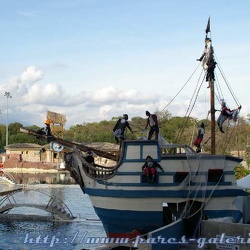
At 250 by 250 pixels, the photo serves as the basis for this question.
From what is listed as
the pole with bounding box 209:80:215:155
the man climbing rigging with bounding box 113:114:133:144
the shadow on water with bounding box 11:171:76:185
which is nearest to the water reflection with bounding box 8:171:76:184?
the shadow on water with bounding box 11:171:76:185

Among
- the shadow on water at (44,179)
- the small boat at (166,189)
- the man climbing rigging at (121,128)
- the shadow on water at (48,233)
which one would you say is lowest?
the shadow on water at (44,179)

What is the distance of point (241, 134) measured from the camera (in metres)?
73.4

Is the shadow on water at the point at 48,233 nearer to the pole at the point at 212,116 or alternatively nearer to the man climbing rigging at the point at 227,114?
the pole at the point at 212,116

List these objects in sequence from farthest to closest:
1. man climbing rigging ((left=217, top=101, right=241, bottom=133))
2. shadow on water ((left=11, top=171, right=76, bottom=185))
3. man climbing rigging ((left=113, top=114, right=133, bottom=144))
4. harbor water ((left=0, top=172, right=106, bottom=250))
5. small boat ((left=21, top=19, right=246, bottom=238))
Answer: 1. shadow on water ((left=11, top=171, right=76, bottom=185))
2. harbor water ((left=0, top=172, right=106, bottom=250))
3. man climbing rigging ((left=217, top=101, right=241, bottom=133))
4. man climbing rigging ((left=113, top=114, right=133, bottom=144))
5. small boat ((left=21, top=19, right=246, bottom=238))

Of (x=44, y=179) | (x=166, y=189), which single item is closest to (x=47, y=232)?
(x=166, y=189)

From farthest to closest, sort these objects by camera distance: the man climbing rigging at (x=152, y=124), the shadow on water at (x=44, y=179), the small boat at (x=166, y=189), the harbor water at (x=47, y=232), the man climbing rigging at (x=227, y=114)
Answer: the shadow on water at (x=44, y=179)
the harbor water at (x=47, y=232)
the man climbing rigging at (x=227, y=114)
the man climbing rigging at (x=152, y=124)
the small boat at (x=166, y=189)

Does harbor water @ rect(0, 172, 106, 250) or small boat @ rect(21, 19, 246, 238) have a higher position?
small boat @ rect(21, 19, 246, 238)

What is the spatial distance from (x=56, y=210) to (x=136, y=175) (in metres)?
11.9

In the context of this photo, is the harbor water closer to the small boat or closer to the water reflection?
the small boat

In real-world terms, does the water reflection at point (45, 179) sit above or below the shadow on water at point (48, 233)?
below

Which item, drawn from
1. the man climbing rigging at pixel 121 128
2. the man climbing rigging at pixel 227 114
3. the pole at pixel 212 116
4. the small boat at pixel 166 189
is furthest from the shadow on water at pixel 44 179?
the small boat at pixel 166 189

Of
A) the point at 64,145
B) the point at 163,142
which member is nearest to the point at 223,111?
the point at 163,142

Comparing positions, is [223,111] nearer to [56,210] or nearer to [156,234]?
[156,234]

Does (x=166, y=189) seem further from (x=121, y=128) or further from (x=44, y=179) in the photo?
(x=44, y=179)
